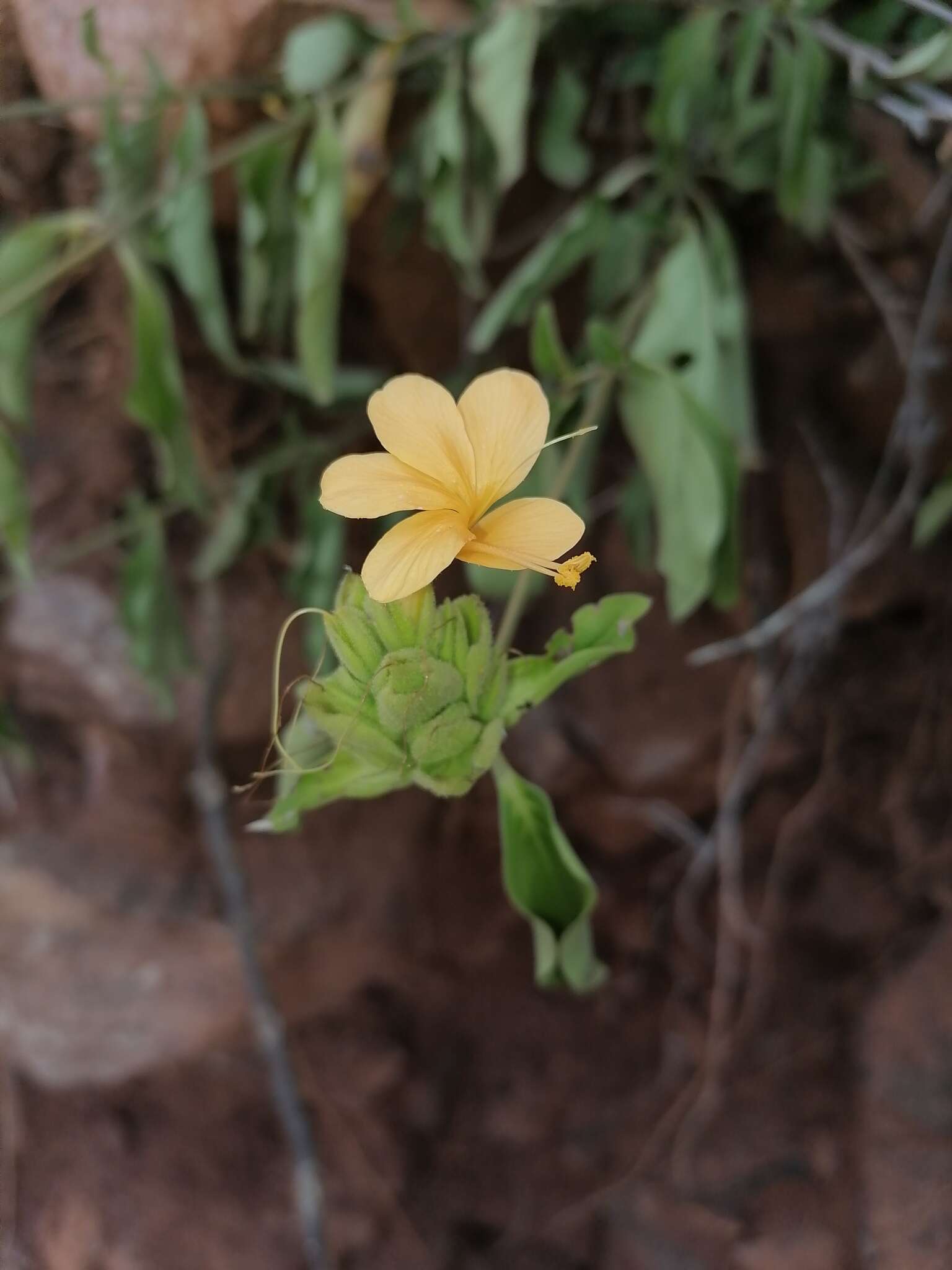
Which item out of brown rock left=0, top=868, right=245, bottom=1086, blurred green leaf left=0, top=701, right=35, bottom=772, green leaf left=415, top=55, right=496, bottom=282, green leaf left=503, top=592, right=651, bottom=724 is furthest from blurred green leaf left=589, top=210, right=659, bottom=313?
brown rock left=0, top=868, right=245, bottom=1086

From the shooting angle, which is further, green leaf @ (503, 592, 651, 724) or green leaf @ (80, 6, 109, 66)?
green leaf @ (80, 6, 109, 66)

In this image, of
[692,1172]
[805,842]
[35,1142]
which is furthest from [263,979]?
[805,842]

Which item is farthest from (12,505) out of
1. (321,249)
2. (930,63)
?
(930,63)

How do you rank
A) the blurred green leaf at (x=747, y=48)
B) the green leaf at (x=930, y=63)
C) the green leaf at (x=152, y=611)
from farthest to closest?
1. the green leaf at (x=152, y=611)
2. the blurred green leaf at (x=747, y=48)
3. the green leaf at (x=930, y=63)

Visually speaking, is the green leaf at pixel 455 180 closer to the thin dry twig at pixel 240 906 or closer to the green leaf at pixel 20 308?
the green leaf at pixel 20 308

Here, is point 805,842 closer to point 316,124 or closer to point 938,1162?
point 938,1162

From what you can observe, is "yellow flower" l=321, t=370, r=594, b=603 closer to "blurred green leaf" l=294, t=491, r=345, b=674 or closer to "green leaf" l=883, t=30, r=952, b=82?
"green leaf" l=883, t=30, r=952, b=82

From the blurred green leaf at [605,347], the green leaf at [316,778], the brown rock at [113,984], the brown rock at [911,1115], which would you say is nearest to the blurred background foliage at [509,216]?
the blurred green leaf at [605,347]

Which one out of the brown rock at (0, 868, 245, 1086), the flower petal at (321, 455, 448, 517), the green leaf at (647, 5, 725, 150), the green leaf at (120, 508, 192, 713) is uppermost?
the green leaf at (647, 5, 725, 150)
